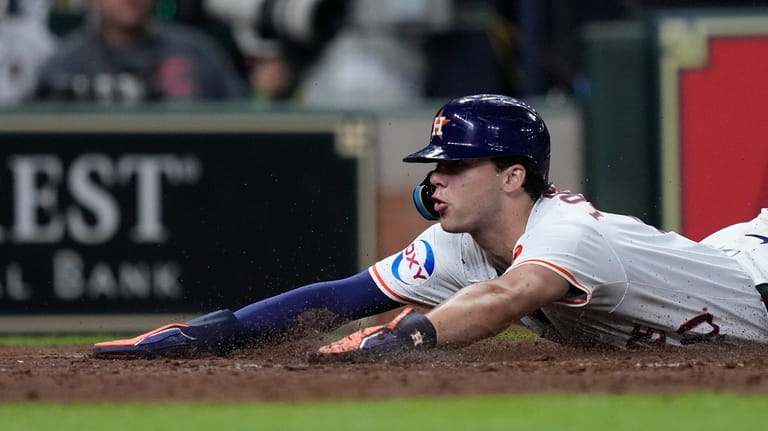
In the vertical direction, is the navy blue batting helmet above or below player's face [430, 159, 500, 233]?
above

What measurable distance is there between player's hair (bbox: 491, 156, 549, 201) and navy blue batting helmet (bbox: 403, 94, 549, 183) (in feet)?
0.07

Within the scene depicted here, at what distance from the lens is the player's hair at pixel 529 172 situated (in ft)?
18.6

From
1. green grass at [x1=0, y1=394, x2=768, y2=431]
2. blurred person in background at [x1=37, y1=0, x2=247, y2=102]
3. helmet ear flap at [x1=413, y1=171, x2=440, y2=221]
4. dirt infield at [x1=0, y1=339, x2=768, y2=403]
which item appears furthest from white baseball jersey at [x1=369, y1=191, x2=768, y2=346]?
blurred person in background at [x1=37, y1=0, x2=247, y2=102]

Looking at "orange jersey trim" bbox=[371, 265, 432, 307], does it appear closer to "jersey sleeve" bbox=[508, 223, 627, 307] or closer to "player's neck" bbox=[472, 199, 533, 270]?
"player's neck" bbox=[472, 199, 533, 270]

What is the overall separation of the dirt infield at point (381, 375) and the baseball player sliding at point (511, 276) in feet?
0.33

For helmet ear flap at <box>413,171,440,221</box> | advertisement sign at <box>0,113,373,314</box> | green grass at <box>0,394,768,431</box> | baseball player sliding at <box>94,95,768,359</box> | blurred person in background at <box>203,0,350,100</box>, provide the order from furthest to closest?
1. blurred person in background at <box>203,0,350,100</box>
2. advertisement sign at <box>0,113,373,314</box>
3. helmet ear flap at <box>413,171,440,221</box>
4. baseball player sliding at <box>94,95,768,359</box>
5. green grass at <box>0,394,768,431</box>

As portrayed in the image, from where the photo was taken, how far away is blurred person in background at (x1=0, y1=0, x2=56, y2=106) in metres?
10.1

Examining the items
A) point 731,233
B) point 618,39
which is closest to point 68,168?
point 618,39

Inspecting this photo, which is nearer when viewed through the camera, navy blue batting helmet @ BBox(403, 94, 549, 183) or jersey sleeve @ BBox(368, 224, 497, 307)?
navy blue batting helmet @ BBox(403, 94, 549, 183)

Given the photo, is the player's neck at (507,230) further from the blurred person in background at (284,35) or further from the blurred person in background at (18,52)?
the blurred person in background at (18,52)

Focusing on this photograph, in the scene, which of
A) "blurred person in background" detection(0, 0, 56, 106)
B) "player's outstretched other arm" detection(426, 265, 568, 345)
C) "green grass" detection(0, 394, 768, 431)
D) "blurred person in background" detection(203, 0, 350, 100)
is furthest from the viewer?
"blurred person in background" detection(203, 0, 350, 100)

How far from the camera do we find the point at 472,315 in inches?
205

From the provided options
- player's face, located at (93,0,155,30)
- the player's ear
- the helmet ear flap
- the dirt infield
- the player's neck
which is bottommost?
the dirt infield

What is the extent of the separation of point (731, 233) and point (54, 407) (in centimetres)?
328
